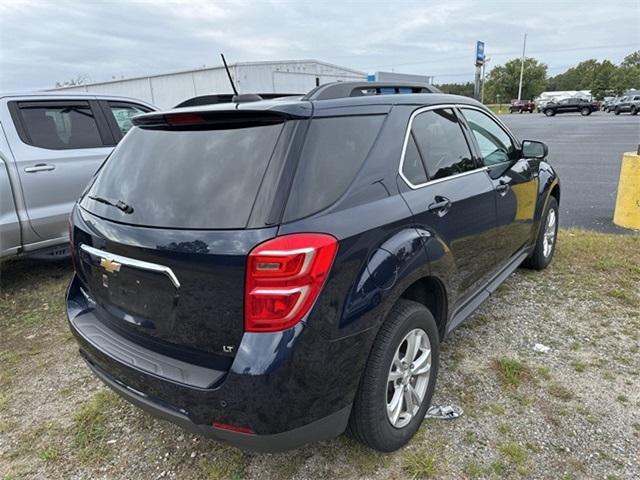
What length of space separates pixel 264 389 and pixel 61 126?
4295 millimetres

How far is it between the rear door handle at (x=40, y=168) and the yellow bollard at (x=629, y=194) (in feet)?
21.2

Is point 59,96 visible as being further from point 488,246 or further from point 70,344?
point 488,246

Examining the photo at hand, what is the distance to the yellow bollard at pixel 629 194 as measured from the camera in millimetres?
5402

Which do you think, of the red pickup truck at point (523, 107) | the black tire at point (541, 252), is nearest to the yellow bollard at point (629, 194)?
the black tire at point (541, 252)

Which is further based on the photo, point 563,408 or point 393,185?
point 563,408

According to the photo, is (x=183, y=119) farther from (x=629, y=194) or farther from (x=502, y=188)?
(x=629, y=194)

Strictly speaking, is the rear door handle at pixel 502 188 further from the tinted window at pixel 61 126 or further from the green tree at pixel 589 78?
the green tree at pixel 589 78

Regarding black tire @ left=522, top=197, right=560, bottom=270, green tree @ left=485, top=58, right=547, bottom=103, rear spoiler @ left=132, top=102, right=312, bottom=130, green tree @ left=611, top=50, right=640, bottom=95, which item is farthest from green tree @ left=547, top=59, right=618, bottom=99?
rear spoiler @ left=132, top=102, right=312, bottom=130

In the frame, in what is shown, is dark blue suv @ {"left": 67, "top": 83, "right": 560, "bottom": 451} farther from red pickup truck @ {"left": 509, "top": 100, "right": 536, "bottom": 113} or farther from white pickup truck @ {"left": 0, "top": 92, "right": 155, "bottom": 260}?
red pickup truck @ {"left": 509, "top": 100, "right": 536, "bottom": 113}

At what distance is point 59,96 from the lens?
186 inches

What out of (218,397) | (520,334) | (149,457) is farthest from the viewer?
(520,334)

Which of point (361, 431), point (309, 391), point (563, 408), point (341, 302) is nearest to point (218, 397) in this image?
point (309, 391)

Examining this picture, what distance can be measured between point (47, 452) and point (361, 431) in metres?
1.69

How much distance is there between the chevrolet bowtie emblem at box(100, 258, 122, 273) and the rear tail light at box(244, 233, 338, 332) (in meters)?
0.70
